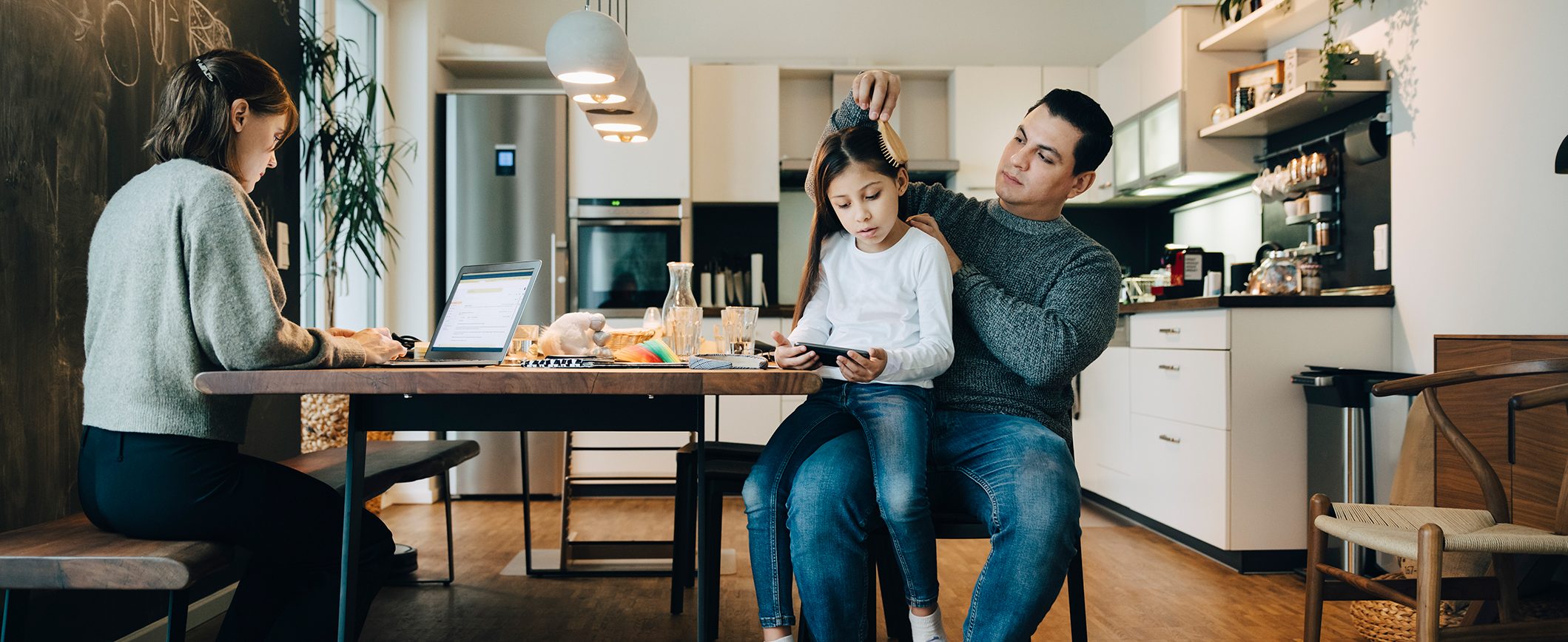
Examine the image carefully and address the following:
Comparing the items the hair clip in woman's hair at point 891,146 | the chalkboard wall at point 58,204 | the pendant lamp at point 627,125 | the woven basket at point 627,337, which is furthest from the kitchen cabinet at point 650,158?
the hair clip in woman's hair at point 891,146

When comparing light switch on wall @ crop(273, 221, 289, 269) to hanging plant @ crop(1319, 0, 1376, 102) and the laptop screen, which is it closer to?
the laptop screen

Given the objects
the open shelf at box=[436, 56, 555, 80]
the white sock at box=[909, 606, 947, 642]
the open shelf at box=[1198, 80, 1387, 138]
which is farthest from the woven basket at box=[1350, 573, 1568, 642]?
the open shelf at box=[436, 56, 555, 80]

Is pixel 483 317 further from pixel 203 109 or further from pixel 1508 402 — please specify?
pixel 1508 402

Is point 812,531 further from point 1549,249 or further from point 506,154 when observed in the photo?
point 506,154

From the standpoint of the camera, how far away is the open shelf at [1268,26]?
3363 mm

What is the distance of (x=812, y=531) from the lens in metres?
1.47

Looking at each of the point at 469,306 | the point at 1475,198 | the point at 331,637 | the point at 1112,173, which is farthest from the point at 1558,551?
the point at 1112,173

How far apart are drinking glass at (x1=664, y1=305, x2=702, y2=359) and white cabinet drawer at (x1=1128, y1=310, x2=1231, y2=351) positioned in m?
1.94

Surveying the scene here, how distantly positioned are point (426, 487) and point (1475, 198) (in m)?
4.05

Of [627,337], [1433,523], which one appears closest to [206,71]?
[627,337]

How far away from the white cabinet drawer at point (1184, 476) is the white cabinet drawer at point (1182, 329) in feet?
0.89

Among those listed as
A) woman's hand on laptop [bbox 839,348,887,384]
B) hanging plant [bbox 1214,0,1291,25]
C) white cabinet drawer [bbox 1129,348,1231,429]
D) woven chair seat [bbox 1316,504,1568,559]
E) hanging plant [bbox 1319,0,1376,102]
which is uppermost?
hanging plant [bbox 1214,0,1291,25]

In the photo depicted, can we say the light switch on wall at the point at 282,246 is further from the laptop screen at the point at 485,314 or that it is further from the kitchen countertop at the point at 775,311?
the kitchen countertop at the point at 775,311

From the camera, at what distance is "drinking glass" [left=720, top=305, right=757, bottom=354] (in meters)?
1.85
